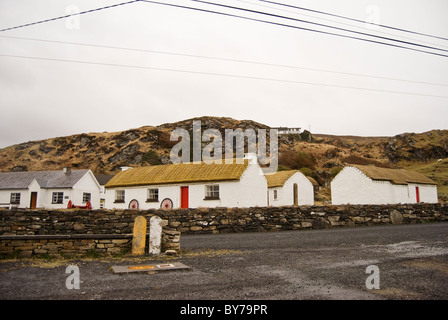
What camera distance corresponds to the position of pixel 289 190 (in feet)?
115

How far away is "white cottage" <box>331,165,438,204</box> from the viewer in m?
31.3

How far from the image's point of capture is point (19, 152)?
9175 cm

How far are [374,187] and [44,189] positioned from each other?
39.4 metres

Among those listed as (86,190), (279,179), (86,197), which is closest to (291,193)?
(279,179)

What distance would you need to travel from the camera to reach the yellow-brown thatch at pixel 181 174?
27.5m

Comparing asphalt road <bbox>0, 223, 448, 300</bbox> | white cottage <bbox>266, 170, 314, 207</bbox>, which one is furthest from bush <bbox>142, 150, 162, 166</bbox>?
asphalt road <bbox>0, 223, 448, 300</bbox>

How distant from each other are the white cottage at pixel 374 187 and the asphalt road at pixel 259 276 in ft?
67.0

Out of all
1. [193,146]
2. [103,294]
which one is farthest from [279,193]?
[193,146]

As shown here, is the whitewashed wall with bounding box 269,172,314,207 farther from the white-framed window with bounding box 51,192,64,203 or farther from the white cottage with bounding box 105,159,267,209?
the white-framed window with bounding box 51,192,64,203

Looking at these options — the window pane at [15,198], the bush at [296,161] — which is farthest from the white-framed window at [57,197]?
the bush at [296,161]

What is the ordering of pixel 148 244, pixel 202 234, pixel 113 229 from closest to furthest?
pixel 148 244 → pixel 113 229 → pixel 202 234
